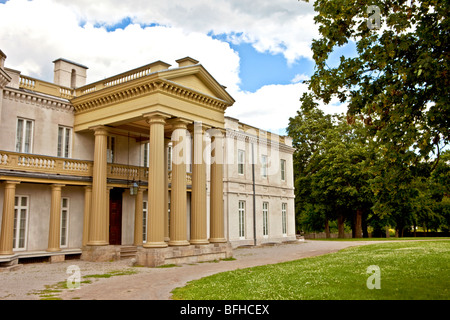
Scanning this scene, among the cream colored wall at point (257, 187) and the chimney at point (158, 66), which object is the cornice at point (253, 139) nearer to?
the cream colored wall at point (257, 187)

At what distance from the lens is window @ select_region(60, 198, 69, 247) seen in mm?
20234

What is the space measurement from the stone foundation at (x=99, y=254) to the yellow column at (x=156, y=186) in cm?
319

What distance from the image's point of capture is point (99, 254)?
19328 mm

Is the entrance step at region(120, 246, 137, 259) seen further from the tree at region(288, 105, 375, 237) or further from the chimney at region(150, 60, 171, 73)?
the tree at region(288, 105, 375, 237)

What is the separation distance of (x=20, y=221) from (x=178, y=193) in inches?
287

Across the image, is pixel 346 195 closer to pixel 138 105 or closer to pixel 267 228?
pixel 267 228

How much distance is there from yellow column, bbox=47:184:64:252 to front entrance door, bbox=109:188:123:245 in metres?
3.42

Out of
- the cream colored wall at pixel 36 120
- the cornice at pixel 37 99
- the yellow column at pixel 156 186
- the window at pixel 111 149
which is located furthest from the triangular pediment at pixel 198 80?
the cream colored wall at pixel 36 120

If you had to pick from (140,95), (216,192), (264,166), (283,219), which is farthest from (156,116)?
(283,219)

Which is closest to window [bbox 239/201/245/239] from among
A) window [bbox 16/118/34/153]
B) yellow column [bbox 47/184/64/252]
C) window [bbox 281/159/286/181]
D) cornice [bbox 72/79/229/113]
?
window [bbox 281/159/286/181]

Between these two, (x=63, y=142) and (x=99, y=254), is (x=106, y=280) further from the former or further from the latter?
(x=63, y=142)

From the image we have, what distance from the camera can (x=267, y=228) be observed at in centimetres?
3275
